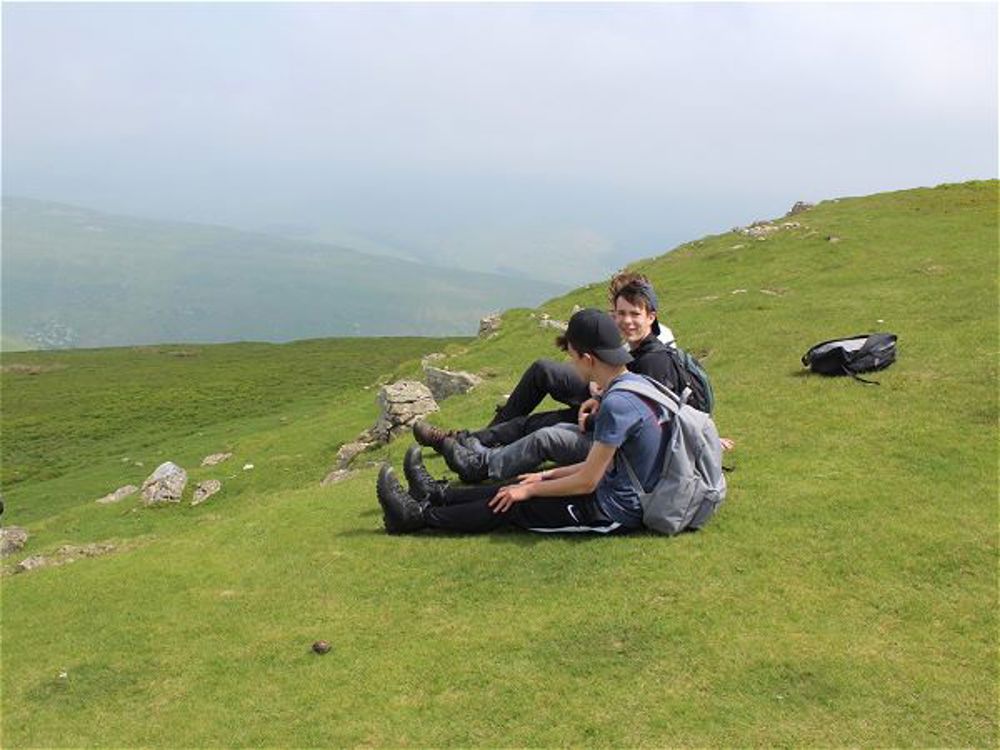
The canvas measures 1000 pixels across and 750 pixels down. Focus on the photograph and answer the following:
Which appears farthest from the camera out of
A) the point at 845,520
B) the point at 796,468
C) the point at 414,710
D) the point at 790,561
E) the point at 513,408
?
the point at 513,408

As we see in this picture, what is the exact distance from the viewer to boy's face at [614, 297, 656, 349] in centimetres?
1197

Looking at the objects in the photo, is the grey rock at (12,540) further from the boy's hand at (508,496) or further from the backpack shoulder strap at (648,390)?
the backpack shoulder strap at (648,390)

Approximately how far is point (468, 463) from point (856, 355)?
387 inches

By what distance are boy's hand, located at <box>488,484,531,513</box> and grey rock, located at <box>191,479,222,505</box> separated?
62.8 feet

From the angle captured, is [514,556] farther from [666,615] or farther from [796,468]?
[796,468]

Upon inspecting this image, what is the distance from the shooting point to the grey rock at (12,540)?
2338 centimetres

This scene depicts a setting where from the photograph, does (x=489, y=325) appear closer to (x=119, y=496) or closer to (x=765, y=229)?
(x=765, y=229)

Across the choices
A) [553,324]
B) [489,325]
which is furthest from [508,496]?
[489,325]

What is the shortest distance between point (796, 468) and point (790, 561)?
11.4 ft

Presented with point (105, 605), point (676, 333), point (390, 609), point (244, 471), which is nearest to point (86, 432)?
point (244, 471)

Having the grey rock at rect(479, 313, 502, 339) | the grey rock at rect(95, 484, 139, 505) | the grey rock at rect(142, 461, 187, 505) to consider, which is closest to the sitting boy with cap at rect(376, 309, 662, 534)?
the grey rock at rect(142, 461, 187, 505)

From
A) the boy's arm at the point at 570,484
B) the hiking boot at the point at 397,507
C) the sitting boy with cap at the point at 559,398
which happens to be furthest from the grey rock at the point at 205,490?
the boy's arm at the point at 570,484

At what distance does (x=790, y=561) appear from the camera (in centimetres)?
935

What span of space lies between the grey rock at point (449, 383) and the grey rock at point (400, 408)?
6.08ft
